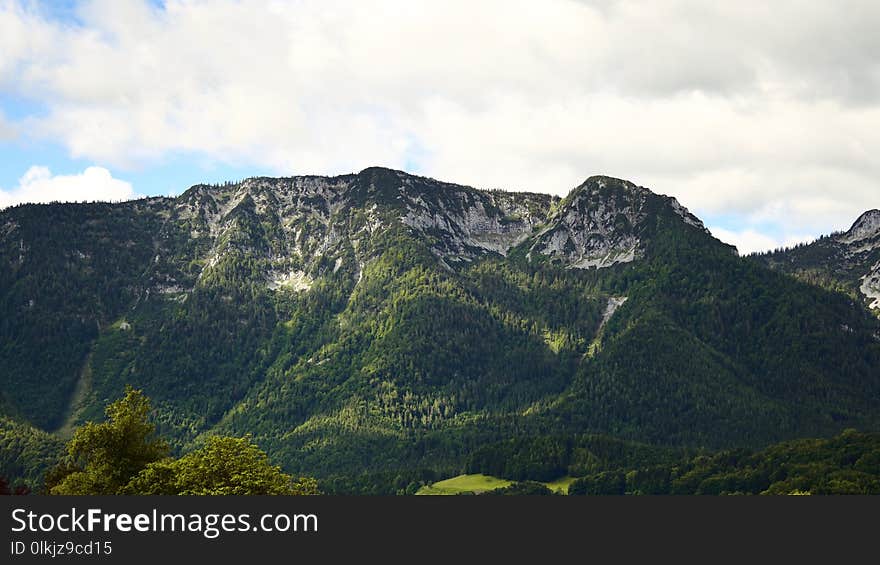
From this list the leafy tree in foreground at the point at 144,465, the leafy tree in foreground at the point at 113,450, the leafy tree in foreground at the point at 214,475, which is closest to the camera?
the leafy tree in foreground at the point at 214,475

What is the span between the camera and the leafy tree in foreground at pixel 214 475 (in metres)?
103

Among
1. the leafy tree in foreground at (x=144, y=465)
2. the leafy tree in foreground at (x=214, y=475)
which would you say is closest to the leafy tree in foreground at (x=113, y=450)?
the leafy tree in foreground at (x=144, y=465)

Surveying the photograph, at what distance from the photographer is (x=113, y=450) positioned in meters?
112

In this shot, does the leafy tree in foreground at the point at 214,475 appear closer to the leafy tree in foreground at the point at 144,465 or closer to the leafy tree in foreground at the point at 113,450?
the leafy tree in foreground at the point at 144,465

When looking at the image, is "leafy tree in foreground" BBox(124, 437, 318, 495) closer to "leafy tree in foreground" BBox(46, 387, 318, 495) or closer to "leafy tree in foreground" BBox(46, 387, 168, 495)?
"leafy tree in foreground" BBox(46, 387, 318, 495)

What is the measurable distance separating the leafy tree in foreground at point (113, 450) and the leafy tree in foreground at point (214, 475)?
5935mm

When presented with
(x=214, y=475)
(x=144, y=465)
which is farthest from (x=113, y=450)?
(x=214, y=475)

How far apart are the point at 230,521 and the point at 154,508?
637 cm

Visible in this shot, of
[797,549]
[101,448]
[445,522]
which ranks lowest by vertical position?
[797,549]

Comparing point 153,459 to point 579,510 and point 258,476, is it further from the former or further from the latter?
point 579,510

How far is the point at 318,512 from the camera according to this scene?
238 feet

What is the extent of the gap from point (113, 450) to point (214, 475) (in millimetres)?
14574

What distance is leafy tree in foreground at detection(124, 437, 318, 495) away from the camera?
103312 millimetres

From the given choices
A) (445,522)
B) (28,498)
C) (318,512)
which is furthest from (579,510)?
(28,498)
